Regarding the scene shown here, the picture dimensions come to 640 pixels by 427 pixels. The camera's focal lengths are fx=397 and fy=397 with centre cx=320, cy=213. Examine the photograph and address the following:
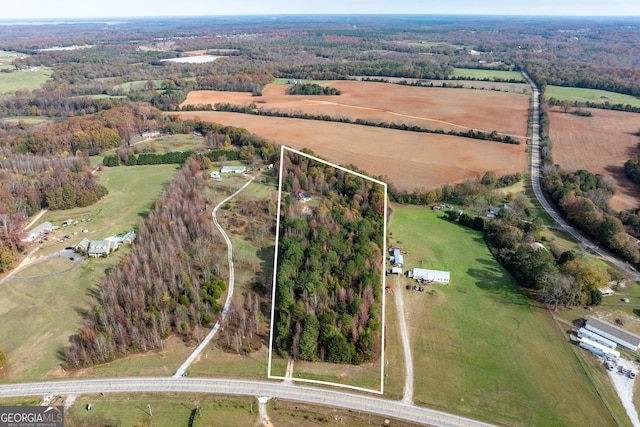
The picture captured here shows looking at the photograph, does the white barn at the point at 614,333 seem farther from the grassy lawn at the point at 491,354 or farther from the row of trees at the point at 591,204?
the row of trees at the point at 591,204

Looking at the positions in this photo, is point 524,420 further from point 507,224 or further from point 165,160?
point 165,160

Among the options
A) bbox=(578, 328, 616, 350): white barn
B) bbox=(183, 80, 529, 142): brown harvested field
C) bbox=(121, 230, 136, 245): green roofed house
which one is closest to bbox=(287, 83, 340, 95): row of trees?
bbox=(183, 80, 529, 142): brown harvested field

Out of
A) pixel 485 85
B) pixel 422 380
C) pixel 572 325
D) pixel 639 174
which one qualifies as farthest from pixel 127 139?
pixel 485 85

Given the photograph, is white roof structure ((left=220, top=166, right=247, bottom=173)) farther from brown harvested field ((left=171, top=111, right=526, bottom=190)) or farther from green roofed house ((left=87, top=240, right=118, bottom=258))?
green roofed house ((left=87, top=240, right=118, bottom=258))

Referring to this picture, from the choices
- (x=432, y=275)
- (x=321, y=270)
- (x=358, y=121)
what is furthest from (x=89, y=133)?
(x=432, y=275)

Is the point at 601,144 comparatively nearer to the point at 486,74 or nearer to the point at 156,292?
the point at 486,74

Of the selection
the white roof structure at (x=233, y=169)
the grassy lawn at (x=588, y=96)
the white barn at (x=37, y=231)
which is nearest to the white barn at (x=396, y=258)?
the white roof structure at (x=233, y=169)

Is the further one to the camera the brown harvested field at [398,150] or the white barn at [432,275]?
the brown harvested field at [398,150]
